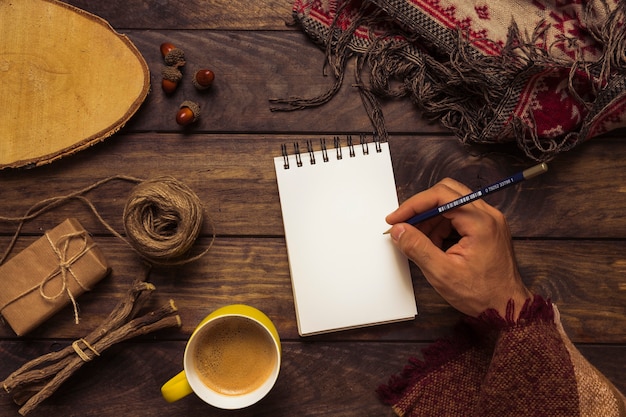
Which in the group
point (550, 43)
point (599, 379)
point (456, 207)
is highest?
point (550, 43)

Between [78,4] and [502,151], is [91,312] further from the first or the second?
[502,151]

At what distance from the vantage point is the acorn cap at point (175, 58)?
1.07 m

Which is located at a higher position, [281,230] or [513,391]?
[281,230]

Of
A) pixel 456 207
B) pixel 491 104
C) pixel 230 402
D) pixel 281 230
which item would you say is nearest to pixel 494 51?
pixel 491 104

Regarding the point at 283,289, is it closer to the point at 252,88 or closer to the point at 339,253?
the point at 339,253

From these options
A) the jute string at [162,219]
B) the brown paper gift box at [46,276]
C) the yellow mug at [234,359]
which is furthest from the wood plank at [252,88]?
the yellow mug at [234,359]

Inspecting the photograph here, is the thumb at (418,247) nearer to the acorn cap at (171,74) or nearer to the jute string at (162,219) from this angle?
the jute string at (162,219)

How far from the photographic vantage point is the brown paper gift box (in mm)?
1026

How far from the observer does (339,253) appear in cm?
107

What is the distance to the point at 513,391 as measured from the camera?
3.24 feet

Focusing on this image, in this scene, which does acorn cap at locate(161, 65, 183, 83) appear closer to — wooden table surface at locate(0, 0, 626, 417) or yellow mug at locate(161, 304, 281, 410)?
wooden table surface at locate(0, 0, 626, 417)

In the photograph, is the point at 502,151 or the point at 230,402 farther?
the point at 502,151

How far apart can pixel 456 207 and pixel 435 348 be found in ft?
0.98

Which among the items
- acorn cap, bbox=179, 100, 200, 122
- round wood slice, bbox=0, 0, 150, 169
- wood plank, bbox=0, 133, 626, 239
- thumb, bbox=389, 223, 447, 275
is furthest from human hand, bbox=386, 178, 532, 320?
round wood slice, bbox=0, 0, 150, 169
